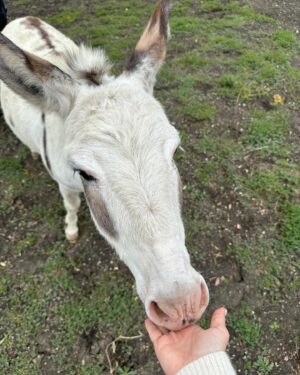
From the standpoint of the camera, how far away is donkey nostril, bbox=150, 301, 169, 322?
1.96 meters

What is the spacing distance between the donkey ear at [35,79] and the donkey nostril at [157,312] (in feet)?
4.82

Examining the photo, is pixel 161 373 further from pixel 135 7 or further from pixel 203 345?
pixel 135 7

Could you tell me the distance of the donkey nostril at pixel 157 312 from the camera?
196cm

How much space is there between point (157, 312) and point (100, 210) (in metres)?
0.67

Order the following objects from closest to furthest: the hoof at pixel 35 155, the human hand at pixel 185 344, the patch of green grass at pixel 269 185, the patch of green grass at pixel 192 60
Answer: the human hand at pixel 185 344, the patch of green grass at pixel 269 185, the hoof at pixel 35 155, the patch of green grass at pixel 192 60

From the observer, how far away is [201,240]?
4.15m

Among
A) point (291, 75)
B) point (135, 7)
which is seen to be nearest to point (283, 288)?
point (291, 75)

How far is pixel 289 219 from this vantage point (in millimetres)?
4301

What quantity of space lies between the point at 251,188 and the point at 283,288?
1.20 m

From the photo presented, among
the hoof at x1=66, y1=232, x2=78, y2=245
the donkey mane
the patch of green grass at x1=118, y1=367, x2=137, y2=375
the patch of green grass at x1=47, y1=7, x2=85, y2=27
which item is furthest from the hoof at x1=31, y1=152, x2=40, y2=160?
the patch of green grass at x1=47, y1=7, x2=85, y2=27

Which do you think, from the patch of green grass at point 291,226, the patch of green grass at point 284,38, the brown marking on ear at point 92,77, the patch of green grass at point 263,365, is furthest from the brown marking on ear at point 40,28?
the patch of green grass at point 284,38

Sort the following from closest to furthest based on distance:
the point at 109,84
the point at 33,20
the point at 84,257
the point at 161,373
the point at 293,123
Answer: the point at 109,84
the point at 161,373
the point at 84,257
the point at 33,20
the point at 293,123

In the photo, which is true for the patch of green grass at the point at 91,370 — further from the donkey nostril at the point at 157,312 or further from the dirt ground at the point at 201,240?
the donkey nostril at the point at 157,312

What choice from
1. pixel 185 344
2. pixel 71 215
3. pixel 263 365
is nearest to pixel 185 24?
pixel 71 215
